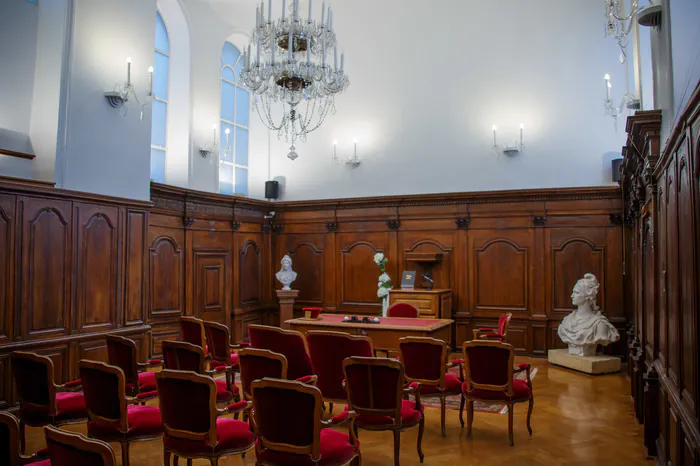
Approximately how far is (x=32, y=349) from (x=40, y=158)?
229cm

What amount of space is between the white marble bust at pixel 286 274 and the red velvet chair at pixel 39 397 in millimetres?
6461

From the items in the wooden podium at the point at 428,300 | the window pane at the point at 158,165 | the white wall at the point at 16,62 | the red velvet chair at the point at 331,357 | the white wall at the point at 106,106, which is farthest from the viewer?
the window pane at the point at 158,165

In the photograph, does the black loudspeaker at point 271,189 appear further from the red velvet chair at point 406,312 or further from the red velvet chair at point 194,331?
the red velvet chair at point 194,331

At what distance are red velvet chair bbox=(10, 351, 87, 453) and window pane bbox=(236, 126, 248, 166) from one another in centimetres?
774

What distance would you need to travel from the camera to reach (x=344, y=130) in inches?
453

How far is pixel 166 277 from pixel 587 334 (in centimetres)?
667

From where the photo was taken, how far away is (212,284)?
32.7ft

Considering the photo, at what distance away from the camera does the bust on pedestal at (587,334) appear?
26.6ft

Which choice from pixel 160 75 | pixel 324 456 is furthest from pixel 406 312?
pixel 160 75

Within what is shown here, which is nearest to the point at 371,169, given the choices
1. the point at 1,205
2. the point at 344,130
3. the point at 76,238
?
the point at 344,130

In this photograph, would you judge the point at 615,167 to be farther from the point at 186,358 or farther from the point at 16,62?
the point at 16,62

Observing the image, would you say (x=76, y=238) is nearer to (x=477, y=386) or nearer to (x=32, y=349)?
(x=32, y=349)

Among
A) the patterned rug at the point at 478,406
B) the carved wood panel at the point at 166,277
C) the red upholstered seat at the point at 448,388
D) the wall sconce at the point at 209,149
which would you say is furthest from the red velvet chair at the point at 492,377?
the wall sconce at the point at 209,149

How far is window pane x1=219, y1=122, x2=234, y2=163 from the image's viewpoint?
36.4ft
